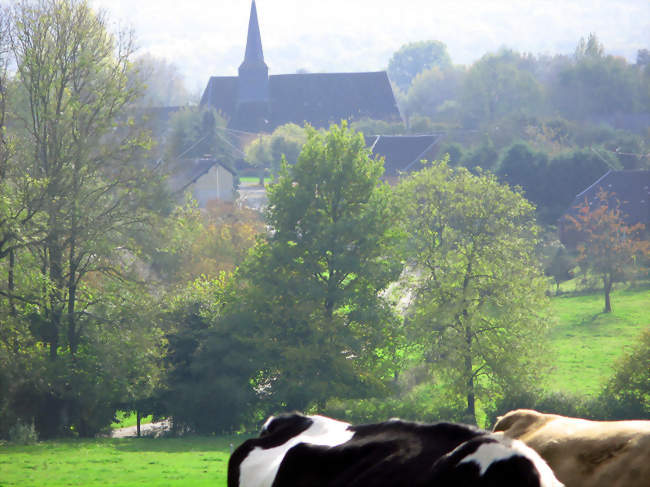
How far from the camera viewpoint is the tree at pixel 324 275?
30328mm

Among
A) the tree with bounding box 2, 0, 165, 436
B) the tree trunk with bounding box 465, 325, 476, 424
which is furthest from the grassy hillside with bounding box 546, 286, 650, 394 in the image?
the tree with bounding box 2, 0, 165, 436

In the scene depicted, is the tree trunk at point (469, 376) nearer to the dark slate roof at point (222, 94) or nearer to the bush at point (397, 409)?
the bush at point (397, 409)

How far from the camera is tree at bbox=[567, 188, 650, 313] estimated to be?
53500 mm

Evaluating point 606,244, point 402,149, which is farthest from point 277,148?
point 606,244

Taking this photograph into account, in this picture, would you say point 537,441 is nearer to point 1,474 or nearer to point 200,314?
point 1,474

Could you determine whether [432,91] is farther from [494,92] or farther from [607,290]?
[607,290]

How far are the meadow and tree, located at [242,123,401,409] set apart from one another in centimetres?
433

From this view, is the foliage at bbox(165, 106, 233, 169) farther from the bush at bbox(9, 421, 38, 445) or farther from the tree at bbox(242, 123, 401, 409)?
the bush at bbox(9, 421, 38, 445)

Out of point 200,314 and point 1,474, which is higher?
point 200,314

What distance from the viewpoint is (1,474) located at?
18797 millimetres

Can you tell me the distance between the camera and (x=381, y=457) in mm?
3592

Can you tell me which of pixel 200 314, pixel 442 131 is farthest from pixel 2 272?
pixel 442 131

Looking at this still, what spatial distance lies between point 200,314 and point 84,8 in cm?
1316

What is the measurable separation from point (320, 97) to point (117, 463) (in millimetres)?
106463
